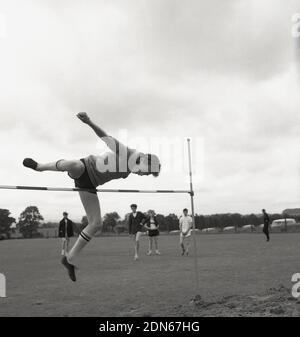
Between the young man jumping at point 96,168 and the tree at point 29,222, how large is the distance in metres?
50.9

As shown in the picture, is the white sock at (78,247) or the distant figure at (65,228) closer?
the white sock at (78,247)

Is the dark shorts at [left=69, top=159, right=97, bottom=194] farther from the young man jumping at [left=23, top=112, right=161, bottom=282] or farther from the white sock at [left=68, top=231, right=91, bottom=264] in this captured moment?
the white sock at [left=68, top=231, right=91, bottom=264]

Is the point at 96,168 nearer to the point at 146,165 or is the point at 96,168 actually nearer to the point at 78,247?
the point at 146,165

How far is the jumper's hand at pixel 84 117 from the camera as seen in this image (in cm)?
654

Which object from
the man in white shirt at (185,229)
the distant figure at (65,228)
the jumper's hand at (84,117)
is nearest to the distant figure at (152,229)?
the man in white shirt at (185,229)

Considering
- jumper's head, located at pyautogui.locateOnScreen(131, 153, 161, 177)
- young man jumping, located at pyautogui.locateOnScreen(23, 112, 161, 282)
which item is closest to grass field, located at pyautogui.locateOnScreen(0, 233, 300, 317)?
young man jumping, located at pyautogui.locateOnScreen(23, 112, 161, 282)

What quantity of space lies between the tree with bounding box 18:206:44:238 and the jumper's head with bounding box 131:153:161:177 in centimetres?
5120

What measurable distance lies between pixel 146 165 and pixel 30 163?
1739 mm

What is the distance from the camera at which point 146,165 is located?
696 cm

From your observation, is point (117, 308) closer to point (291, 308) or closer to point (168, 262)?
point (291, 308)

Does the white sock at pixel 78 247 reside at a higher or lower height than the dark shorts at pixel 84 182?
lower

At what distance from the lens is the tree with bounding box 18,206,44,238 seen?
57656 mm

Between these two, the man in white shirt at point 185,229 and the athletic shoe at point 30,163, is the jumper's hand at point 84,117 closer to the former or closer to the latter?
the athletic shoe at point 30,163

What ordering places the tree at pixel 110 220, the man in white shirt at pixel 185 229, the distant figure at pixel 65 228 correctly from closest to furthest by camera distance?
1. the distant figure at pixel 65 228
2. the man in white shirt at pixel 185 229
3. the tree at pixel 110 220
